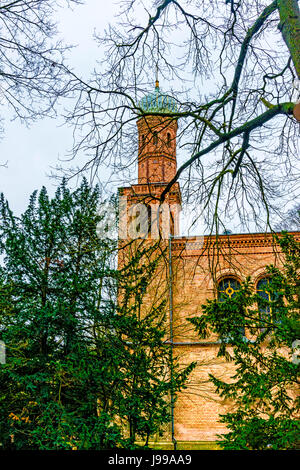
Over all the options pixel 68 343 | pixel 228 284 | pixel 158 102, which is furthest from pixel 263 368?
pixel 228 284

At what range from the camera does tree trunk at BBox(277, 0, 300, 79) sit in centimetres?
383

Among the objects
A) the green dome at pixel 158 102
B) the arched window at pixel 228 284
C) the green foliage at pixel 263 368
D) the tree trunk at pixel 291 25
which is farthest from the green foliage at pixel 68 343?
the arched window at pixel 228 284

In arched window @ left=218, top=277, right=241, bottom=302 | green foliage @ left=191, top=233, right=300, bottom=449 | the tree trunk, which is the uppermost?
the tree trunk

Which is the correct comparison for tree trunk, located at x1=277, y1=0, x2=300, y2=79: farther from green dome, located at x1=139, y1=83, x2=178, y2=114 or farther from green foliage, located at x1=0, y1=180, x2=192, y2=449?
green foliage, located at x1=0, y1=180, x2=192, y2=449

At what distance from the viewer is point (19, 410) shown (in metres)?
5.01

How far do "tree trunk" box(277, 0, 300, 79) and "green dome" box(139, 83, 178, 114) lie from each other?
1517mm

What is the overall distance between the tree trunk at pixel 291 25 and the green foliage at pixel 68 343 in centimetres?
383

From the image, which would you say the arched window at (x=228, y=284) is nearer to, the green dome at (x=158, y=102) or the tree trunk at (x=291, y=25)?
the green dome at (x=158, y=102)

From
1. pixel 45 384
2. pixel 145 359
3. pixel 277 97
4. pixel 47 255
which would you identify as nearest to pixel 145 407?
pixel 145 359

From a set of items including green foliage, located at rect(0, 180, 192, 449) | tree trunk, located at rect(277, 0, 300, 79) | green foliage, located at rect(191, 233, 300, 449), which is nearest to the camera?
tree trunk, located at rect(277, 0, 300, 79)

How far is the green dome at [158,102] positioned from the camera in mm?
5055

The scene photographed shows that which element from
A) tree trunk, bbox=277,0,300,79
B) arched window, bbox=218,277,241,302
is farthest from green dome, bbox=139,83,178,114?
arched window, bbox=218,277,241,302

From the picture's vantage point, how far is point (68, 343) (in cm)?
541
